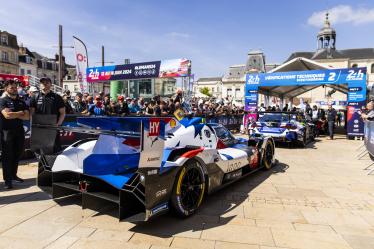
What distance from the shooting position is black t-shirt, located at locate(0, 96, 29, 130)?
4734 millimetres

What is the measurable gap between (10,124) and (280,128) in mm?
8358

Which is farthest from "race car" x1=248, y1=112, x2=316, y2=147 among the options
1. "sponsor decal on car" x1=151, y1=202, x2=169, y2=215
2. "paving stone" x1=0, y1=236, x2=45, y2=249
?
"paving stone" x1=0, y1=236, x2=45, y2=249

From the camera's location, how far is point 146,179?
2.99 metres

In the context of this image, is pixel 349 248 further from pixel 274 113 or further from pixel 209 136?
pixel 274 113

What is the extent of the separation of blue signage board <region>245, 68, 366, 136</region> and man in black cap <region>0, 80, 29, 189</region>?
43.4 ft

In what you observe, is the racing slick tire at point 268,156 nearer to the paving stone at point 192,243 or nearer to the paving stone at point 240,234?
the paving stone at point 240,234

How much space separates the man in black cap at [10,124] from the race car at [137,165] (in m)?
1.04

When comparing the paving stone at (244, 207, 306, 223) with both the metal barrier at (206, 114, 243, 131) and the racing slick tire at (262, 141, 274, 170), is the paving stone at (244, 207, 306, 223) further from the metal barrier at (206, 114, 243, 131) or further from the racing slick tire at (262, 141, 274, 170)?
the metal barrier at (206, 114, 243, 131)

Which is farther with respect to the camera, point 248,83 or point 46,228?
point 248,83

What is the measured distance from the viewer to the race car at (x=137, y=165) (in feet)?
9.93

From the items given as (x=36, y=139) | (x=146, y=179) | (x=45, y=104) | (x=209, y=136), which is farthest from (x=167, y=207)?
(x=45, y=104)

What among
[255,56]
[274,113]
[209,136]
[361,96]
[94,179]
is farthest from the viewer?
[255,56]

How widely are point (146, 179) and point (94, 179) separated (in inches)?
35.7

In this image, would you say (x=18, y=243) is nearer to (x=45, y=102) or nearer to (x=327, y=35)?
(x=45, y=102)
